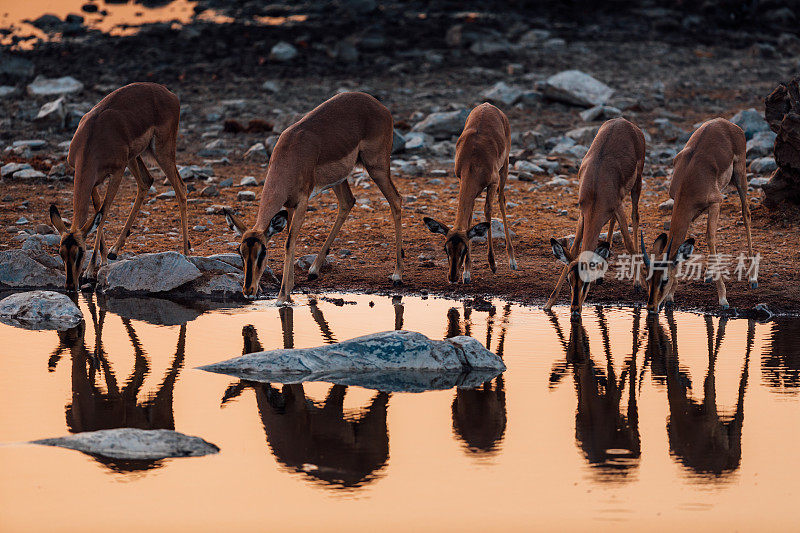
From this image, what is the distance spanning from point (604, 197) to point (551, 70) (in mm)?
20200

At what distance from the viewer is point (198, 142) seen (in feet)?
77.5

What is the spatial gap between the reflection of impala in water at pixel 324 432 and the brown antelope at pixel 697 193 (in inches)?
174

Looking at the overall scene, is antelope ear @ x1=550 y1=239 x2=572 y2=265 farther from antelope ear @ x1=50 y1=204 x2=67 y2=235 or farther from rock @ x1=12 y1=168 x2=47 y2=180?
rock @ x1=12 y1=168 x2=47 y2=180

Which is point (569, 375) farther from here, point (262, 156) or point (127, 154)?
point (262, 156)

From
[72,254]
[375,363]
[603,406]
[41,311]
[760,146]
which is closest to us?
[603,406]

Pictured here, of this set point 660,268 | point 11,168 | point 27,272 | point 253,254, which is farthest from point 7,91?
point 660,268

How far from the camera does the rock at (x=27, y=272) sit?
43.9 feet

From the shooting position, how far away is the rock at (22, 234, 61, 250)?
14055mm

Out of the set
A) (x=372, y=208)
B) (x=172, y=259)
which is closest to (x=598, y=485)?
(x=172, y=259)

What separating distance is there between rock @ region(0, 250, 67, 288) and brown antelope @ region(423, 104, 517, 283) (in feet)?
16.2

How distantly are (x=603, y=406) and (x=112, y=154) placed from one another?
7868 mm

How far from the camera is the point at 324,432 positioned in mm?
7492

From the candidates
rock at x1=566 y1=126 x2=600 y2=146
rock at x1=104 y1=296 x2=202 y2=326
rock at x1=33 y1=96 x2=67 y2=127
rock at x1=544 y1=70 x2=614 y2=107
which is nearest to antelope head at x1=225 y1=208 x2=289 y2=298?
rock at x1=104 y1=296 x2=202 y2=326

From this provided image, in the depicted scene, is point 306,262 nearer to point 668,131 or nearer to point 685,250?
point 685,250
